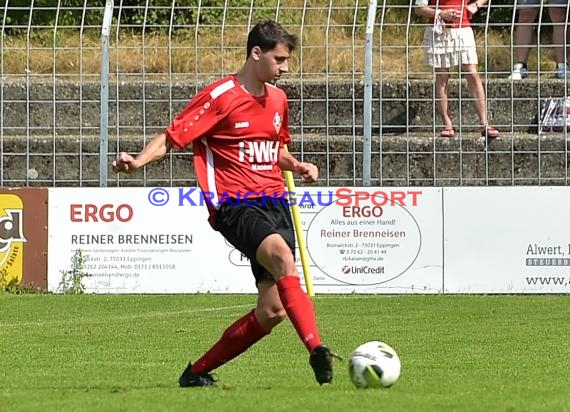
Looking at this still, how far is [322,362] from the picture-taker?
7.37 metres

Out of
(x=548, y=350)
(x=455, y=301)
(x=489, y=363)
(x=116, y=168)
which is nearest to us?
(x=116, y=168)

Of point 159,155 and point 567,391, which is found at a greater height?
point 159,155

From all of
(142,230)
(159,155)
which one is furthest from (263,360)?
(142,230)

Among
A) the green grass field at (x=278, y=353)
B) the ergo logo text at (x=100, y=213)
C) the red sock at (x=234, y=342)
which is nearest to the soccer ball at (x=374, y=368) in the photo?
the green grass field at (x=278, y=353)

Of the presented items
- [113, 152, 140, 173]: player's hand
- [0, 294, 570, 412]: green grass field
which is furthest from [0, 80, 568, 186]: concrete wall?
[113, 152, 140, 173]: player's hand

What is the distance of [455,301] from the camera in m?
14.9

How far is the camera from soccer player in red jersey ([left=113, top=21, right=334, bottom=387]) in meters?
7.92

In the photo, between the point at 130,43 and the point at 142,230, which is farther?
the point at 130,43

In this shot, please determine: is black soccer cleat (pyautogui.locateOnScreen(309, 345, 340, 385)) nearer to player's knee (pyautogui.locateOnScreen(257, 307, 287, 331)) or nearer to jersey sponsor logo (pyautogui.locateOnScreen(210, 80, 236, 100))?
player's knee (pyautogui.locateOnScreen(257, 307, 287, 331))

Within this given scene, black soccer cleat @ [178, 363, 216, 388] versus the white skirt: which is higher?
the white skirt

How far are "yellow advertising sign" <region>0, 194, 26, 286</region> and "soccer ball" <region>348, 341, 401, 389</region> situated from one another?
9.17 metres

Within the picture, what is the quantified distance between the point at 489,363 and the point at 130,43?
34.2ft

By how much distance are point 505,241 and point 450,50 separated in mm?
2837

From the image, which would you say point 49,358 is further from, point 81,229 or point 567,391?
point 81,229
